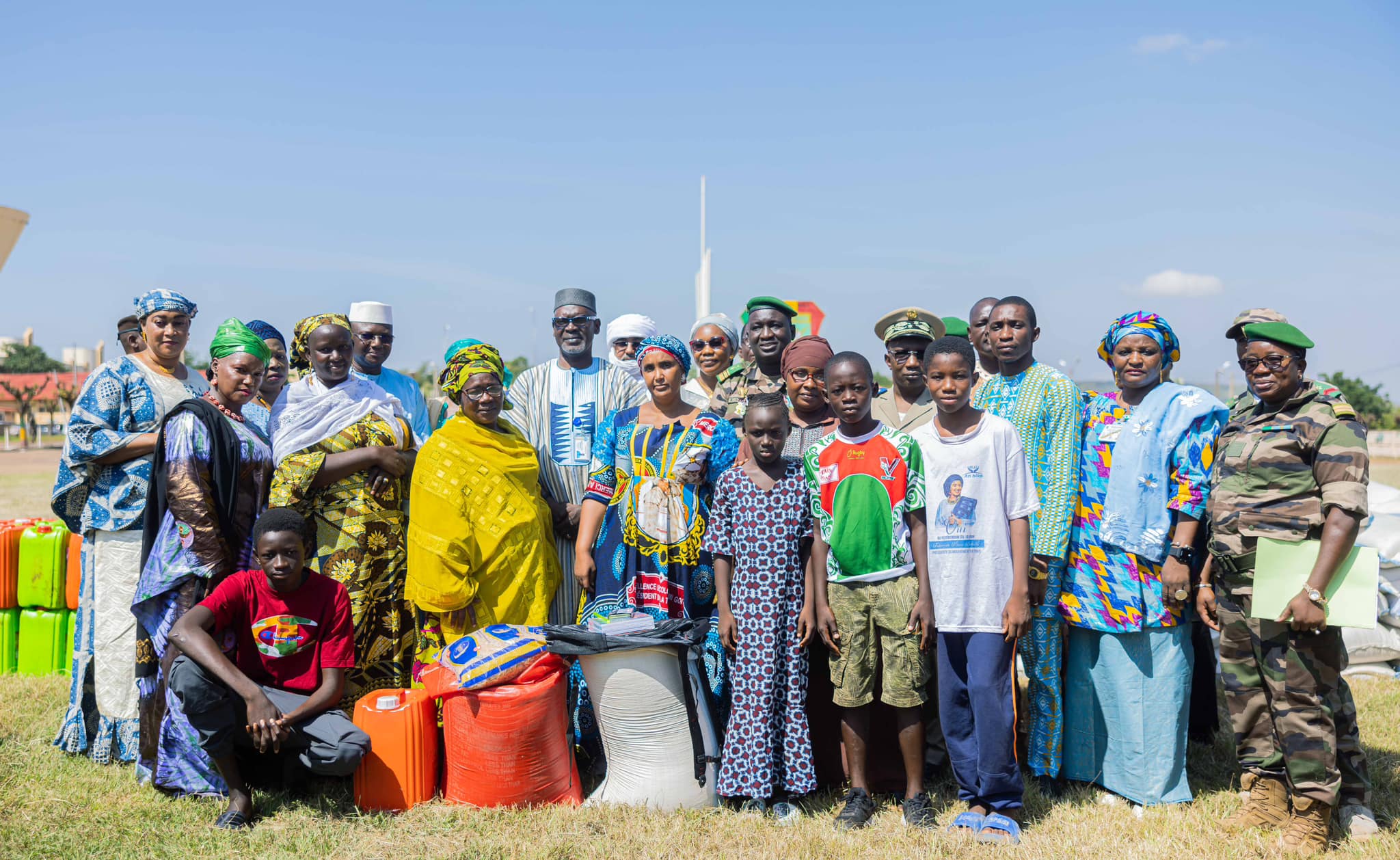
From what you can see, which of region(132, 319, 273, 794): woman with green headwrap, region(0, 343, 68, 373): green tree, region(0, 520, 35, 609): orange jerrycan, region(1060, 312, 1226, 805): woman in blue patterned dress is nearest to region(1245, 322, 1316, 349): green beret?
region(1060, 312, 1226, 805): woman in blue patterned dress

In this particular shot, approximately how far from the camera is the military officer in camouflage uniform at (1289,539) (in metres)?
3.88

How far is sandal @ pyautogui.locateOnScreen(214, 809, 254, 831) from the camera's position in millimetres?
4141

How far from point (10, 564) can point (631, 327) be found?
454 centimetres

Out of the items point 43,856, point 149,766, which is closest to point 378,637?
point 149,766

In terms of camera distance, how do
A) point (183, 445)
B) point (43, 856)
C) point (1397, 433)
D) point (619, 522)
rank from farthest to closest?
point (1397, 433) < point (619, 522) < point (183, 445) < point (43, 856)

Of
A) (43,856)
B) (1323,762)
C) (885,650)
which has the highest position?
(885,650)

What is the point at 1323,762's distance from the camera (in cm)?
397

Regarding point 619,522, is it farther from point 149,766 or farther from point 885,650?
point 149,766

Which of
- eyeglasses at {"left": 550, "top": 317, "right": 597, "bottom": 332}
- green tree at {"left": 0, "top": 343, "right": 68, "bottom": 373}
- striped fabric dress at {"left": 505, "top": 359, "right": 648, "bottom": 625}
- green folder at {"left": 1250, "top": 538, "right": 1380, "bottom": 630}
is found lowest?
green folder at {"left": 1250, "top": 538, "right": 1380, "bottom": 630}

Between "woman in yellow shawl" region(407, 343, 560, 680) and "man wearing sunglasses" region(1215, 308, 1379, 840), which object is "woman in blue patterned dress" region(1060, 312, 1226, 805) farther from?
"woman in yellow shawl" region(407, 343, 560, 680)

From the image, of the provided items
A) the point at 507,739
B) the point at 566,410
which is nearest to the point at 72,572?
the point at 566,410

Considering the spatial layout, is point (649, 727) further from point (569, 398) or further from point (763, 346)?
point (763, 346)

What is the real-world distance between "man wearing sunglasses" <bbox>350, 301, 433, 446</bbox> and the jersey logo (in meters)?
1.54

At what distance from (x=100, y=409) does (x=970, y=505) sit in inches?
169
